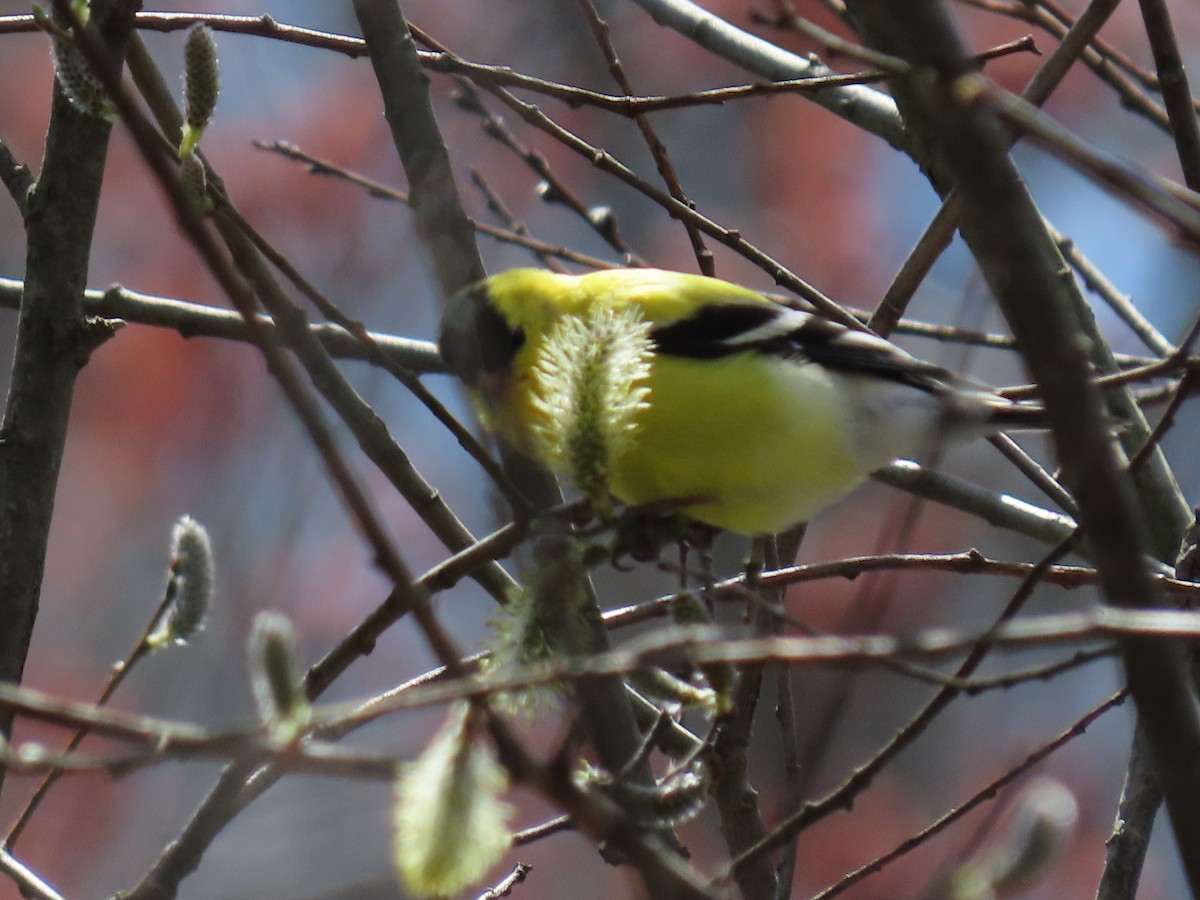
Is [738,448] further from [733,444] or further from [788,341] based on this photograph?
[788,341]

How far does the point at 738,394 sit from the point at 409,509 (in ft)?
16.7

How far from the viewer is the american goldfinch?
2484 millimetres

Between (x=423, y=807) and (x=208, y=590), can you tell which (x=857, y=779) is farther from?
(x=208, y=590)

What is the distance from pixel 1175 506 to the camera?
9.34ft

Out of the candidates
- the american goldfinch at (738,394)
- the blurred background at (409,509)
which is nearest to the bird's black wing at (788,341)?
the american goldfinch at (738,394)

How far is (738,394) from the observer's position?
2625 millimetres

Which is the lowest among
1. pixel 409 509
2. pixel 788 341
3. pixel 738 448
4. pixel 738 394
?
pixel 738 448

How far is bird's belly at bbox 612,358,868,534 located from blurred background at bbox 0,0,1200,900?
3395 millimetres

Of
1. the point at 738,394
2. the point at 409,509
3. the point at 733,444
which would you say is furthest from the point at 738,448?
the point at 409,509

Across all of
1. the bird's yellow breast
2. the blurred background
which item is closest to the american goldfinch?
the bird's yellow breast

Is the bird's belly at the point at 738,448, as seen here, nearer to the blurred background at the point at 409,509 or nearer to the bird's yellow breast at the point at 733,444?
the bird's yellow breast at the point at 733,444

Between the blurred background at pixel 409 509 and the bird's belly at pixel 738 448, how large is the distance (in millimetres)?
3395

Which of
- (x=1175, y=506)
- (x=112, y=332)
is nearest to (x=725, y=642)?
(x=112, y=332)

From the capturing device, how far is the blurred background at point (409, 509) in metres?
6.38
